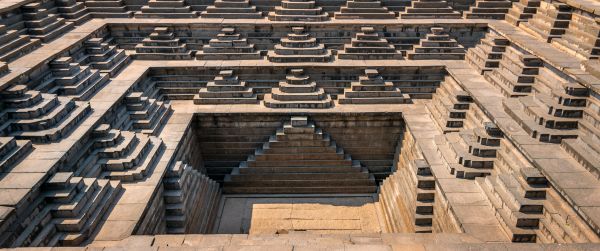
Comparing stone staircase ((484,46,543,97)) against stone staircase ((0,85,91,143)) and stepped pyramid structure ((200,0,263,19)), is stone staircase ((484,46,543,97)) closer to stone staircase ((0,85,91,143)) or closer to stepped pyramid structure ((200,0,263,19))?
stepped pyramid structure ((200,0,263,19))

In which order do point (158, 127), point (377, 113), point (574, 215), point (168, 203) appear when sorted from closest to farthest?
point (574, 215) → point (168, 203) → point (158, 127) → point (377, 113)

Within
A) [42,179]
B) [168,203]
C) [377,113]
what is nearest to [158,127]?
[168,203]

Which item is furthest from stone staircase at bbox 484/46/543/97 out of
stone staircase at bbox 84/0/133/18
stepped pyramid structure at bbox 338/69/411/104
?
stone staircase at bbox 84/0/133/18

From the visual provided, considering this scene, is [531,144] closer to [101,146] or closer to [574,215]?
[574,215]

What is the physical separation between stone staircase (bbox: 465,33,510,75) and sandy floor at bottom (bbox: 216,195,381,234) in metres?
6.12

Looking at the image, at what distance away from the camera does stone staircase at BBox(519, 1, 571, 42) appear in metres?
14.6

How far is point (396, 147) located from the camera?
48.0 feet

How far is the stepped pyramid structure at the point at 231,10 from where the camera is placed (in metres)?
17.8

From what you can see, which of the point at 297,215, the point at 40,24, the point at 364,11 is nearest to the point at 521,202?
the point at 297,215

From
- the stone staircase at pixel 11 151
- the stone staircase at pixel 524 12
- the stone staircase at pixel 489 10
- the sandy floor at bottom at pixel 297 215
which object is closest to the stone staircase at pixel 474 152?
the sandy floor at bottom at pixel 297 215

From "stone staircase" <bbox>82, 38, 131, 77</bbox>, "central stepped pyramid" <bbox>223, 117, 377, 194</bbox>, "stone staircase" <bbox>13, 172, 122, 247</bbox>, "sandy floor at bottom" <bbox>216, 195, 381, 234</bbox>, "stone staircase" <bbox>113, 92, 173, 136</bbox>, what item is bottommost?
"sandy floor at bottom" <bbox>216, 195, 381, 234</bbox>

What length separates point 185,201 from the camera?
11289 mm

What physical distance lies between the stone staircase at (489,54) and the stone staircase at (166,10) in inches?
449

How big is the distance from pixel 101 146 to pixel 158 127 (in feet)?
7.46
